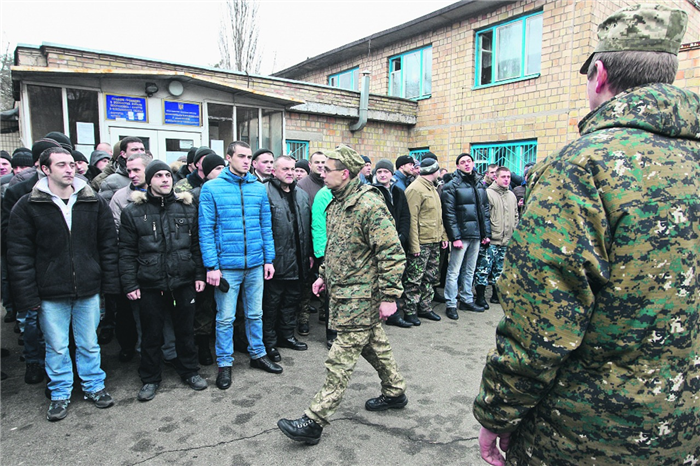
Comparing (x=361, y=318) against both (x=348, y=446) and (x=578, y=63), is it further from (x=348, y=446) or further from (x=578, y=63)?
(x=578, y=63)

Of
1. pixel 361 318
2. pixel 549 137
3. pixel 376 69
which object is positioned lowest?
pixel 361 318

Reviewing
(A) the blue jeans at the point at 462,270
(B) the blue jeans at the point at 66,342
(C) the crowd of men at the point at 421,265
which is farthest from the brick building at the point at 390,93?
(B) the blue jeans at the point at 66,342

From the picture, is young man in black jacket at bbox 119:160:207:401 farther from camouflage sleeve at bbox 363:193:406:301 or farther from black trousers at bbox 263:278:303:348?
camouflage sleeve at bbox 363:193:406:301

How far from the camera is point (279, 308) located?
495cm

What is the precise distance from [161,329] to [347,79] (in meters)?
15.3

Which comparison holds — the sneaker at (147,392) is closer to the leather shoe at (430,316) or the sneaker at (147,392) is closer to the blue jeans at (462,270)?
the leather shoe at (430,316)

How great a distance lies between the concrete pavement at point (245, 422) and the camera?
2.92m

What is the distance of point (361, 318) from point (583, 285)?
208 cm

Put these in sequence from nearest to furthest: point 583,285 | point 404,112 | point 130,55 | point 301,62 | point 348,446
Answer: point 583,285
point 348,446
point 130,55
point 404,112
point 301,62

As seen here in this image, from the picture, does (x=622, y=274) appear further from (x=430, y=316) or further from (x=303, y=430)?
(x=430, y=316)

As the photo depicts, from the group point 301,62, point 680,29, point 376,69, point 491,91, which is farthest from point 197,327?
point 301,62

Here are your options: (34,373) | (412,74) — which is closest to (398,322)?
(34,373)

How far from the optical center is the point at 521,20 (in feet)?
38.8

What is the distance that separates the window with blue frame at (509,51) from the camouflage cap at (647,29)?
11441 mm
